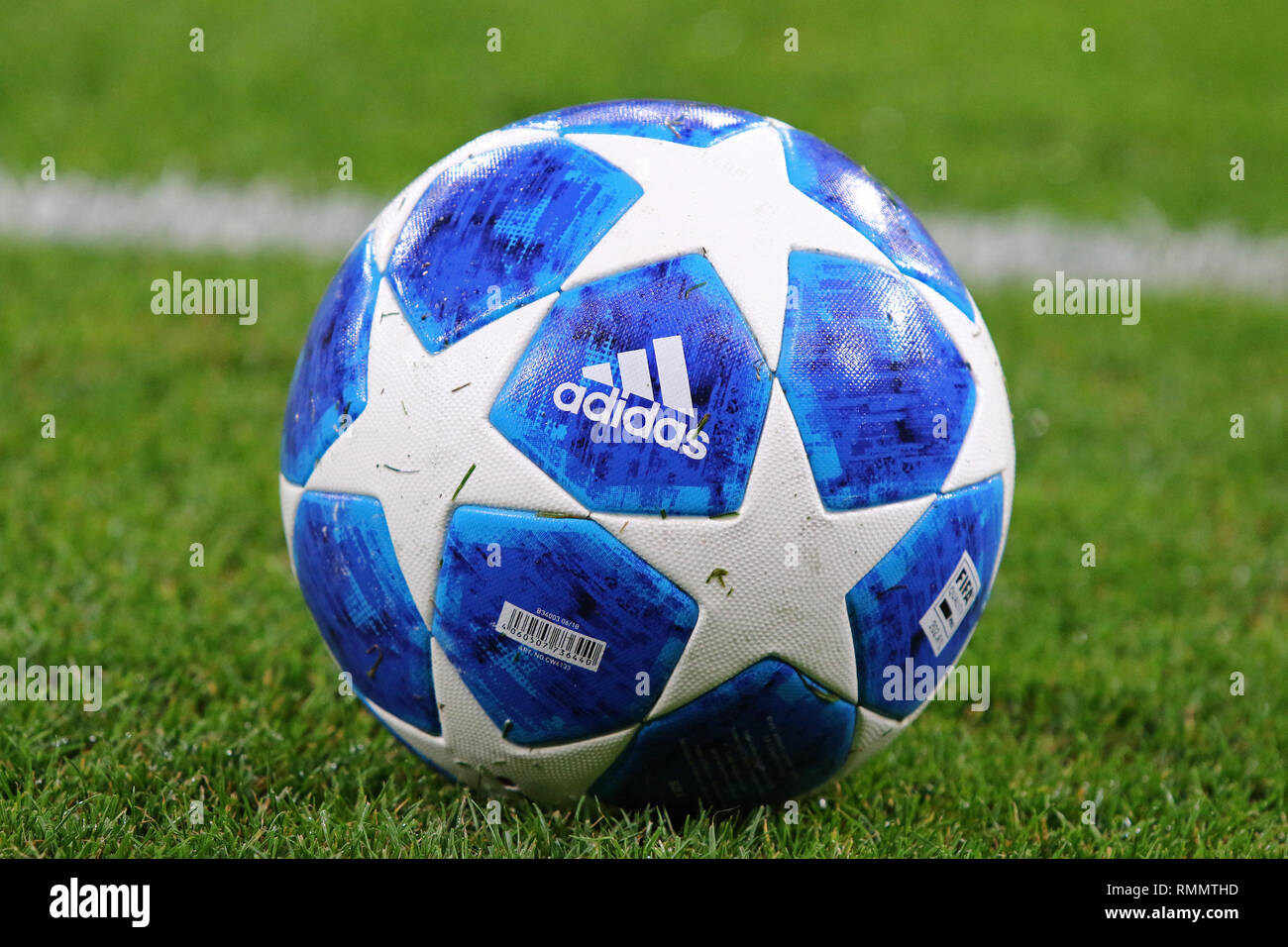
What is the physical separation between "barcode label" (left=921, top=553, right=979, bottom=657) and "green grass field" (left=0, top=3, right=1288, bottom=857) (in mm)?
465

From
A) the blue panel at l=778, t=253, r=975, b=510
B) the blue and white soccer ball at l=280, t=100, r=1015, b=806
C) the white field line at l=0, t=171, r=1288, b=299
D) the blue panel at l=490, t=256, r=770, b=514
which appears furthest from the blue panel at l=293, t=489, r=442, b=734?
the white field line at l=0, t=171, r=1288, b=299

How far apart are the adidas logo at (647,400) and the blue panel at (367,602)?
1.56ft

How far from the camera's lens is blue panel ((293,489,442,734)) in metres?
2.63

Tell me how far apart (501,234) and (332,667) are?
1.46m

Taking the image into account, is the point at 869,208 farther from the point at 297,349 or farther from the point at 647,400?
the point at 297,349

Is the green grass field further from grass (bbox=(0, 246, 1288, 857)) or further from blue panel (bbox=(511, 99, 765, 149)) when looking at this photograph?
blue panel (bbox=(511, 99, 765, 149))

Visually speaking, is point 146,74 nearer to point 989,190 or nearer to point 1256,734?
point 989,190

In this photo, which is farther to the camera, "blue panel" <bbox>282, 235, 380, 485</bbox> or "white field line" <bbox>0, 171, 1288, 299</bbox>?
"white field line" <bbox>0, 171, 1288, 299</bbox>

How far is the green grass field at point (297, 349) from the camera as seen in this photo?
301cm

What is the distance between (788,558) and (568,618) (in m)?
0.41

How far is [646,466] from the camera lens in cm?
245

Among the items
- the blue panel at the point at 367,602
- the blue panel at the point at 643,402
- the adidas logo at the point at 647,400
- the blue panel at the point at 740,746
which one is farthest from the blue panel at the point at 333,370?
the blue panel at the point at 740,746

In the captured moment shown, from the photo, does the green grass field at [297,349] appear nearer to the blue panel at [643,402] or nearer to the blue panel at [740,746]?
the blue panel at [740,746]

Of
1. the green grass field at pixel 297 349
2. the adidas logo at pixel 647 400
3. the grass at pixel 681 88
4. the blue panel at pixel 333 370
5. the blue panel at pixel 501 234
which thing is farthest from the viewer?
the grass at pixel 681 88
